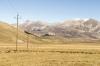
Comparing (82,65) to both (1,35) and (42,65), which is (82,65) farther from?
(1,35)

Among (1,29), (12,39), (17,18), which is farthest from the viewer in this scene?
(1,29)

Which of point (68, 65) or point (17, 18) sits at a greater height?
point (17, 18)

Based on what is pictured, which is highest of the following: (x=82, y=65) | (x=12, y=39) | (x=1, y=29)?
(x=1, y=29)

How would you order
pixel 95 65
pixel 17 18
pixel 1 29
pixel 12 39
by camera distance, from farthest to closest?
pixel 1 29
pixel 12 39
pixel 17 18
pixel 95 65

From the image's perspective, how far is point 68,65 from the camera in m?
18.3

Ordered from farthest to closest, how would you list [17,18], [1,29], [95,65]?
[1,29] → [17,18] → [95,65]

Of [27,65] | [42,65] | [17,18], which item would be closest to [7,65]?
[27,65]

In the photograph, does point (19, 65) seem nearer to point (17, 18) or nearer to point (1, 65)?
point (1, 65)

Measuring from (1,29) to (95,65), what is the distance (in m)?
171

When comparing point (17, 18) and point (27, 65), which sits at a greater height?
point (17, 18)

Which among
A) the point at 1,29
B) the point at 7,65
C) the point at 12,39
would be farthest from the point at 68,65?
the point at 1,29

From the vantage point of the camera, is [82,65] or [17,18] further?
[17,18]

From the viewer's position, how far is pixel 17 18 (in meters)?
51.6

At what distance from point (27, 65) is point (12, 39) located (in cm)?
14131
